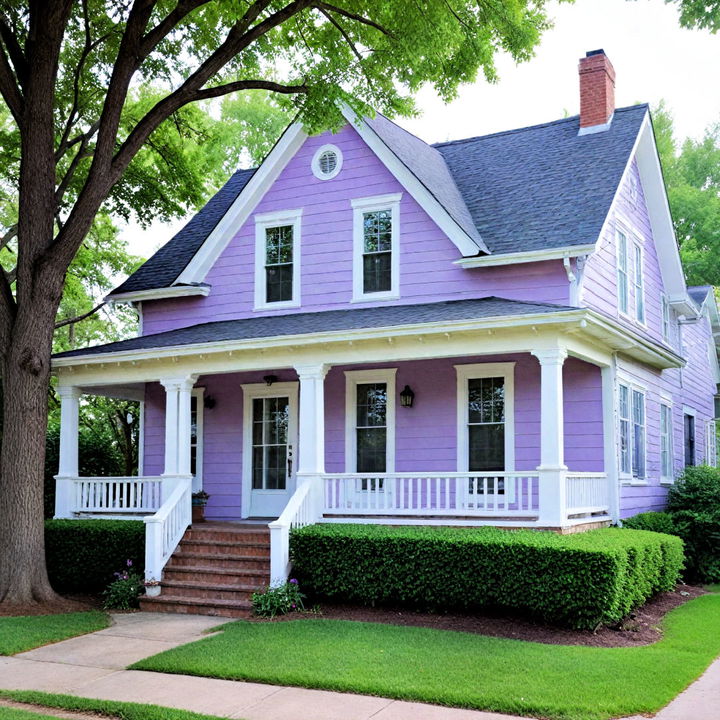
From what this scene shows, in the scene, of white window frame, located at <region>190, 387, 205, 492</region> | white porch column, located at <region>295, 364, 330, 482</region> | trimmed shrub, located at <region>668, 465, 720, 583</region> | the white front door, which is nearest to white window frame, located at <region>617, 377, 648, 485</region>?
trimmed shrub, located at <region>668, 465, 720, 583</region>

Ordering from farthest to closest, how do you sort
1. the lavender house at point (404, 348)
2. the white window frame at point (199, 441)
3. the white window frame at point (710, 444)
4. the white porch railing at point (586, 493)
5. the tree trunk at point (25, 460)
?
the white window frame at point (710, 444) → the white window frame at point (199, 441) → the lavender house at point (404, 348) → the tree trunk at point (25, 460) → the white porch railing at point (586, 493)

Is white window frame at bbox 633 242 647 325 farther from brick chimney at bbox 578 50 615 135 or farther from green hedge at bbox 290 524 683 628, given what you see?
green hedge at bbox 290 524 683 628

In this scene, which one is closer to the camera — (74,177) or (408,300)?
(408,300)

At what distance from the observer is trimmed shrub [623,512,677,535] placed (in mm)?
13930

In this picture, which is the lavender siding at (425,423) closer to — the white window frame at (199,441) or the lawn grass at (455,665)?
the white window frame at (199,441)

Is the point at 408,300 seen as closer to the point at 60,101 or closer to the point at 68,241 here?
the point at 68,241

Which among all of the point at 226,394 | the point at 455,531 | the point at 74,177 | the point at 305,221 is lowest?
the point at 455,531

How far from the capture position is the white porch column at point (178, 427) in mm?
14031

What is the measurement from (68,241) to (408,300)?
5.39 meters

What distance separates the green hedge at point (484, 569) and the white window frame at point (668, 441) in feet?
17.5

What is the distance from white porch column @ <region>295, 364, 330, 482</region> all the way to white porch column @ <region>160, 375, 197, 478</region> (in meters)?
2.07

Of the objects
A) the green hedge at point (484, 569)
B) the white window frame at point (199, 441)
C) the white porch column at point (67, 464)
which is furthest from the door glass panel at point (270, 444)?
the green hedge at point (484, 569)

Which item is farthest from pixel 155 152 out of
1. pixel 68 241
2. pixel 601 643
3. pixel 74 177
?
pixel 601 643

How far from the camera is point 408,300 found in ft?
48.2
